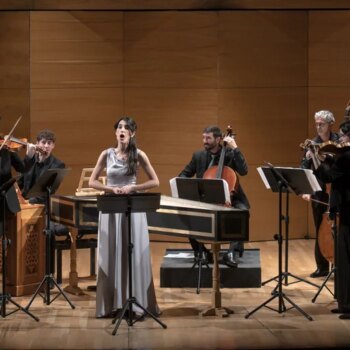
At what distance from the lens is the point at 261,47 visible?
32.3ft

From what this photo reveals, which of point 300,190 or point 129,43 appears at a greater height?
point 129,43

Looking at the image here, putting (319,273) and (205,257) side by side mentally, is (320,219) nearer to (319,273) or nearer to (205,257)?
(319,273)

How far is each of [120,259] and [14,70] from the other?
4317 mm

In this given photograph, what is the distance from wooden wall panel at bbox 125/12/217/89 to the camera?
32.2 ft

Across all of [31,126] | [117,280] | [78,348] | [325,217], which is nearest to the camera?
[78,348]

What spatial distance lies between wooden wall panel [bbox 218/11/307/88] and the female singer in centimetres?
380

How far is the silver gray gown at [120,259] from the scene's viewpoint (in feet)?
20.5

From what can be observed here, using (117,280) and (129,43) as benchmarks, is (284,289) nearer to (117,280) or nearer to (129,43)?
(117,280)

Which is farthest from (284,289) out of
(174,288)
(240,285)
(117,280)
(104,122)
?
(104,122)

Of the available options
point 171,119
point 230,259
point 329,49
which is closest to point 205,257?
point 230,259

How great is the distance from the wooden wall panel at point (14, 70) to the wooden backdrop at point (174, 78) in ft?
0.04

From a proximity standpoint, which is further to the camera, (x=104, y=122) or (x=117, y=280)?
(x=104, y=122)

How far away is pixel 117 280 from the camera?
20.6 feet

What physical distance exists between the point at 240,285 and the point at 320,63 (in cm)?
369
